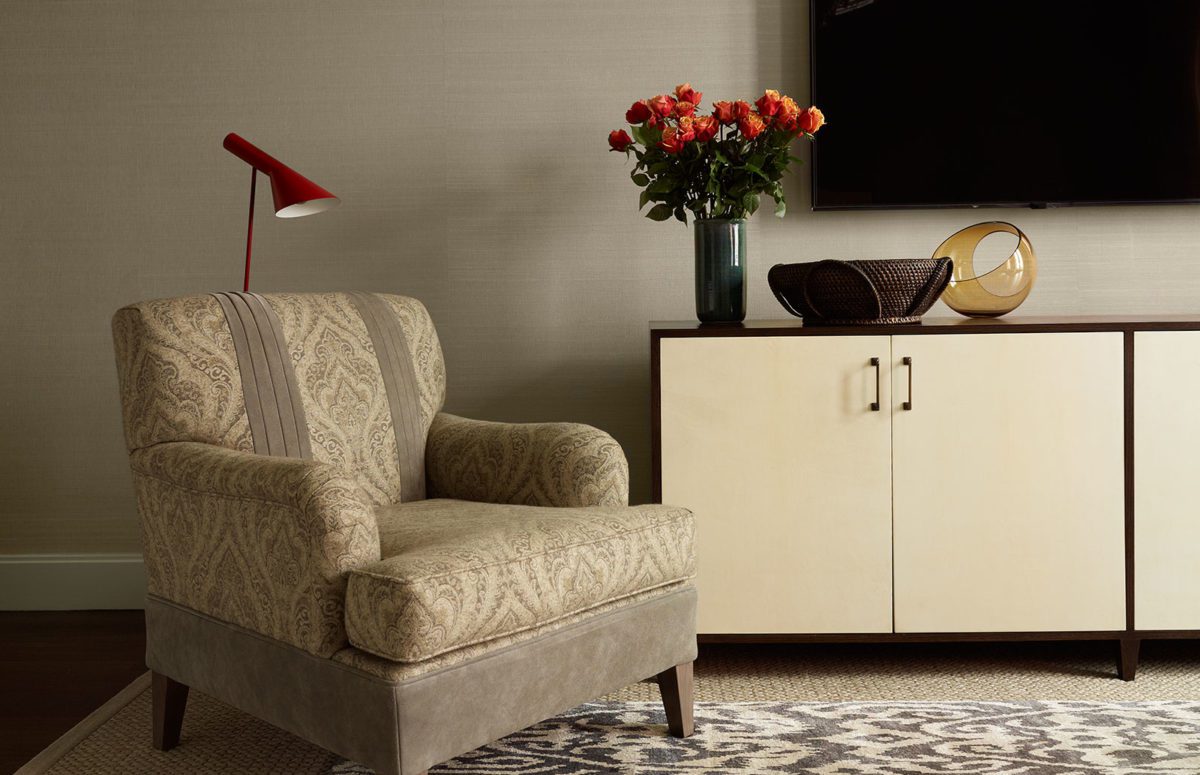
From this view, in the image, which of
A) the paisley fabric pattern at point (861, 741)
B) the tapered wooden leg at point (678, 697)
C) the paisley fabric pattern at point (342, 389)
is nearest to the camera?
the paisley fabric pattern at point (861, 741)

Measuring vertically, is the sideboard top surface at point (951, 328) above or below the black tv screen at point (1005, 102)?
below

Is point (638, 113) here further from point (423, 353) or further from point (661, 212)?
point (423, 353)

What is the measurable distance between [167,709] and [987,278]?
1909 mm

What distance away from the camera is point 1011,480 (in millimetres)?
2146

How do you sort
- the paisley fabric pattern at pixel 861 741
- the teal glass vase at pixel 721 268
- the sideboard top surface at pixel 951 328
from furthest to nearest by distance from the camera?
the teal glass vase at pixel 721 268
the sideboard top surface at pixel 951 328
the paisley fabric pattern at pixel 861 741

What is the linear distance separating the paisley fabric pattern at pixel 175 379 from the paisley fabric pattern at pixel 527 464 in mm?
437

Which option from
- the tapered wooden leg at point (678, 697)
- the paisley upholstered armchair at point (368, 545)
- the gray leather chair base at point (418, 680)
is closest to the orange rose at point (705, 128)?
the paisley upholstered armchair at point (368, 545)

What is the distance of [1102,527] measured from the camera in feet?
7.03

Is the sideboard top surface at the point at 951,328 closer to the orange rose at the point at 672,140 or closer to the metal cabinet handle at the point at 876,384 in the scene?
the metal cabinet handle at the point at 876,384

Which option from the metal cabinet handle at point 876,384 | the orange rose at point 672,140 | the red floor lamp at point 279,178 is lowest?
the metal cabinet handle at point 876,384

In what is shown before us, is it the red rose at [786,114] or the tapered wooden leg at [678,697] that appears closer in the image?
the tapered wooden leg at [678,697]

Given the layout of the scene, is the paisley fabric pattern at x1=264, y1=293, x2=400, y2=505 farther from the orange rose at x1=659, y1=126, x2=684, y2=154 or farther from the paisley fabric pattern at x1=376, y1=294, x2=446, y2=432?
the orange rose at x1=659, y1=126, x2=684, y2=154

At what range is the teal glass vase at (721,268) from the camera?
2242 millimetres

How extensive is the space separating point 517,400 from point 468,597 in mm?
1310
